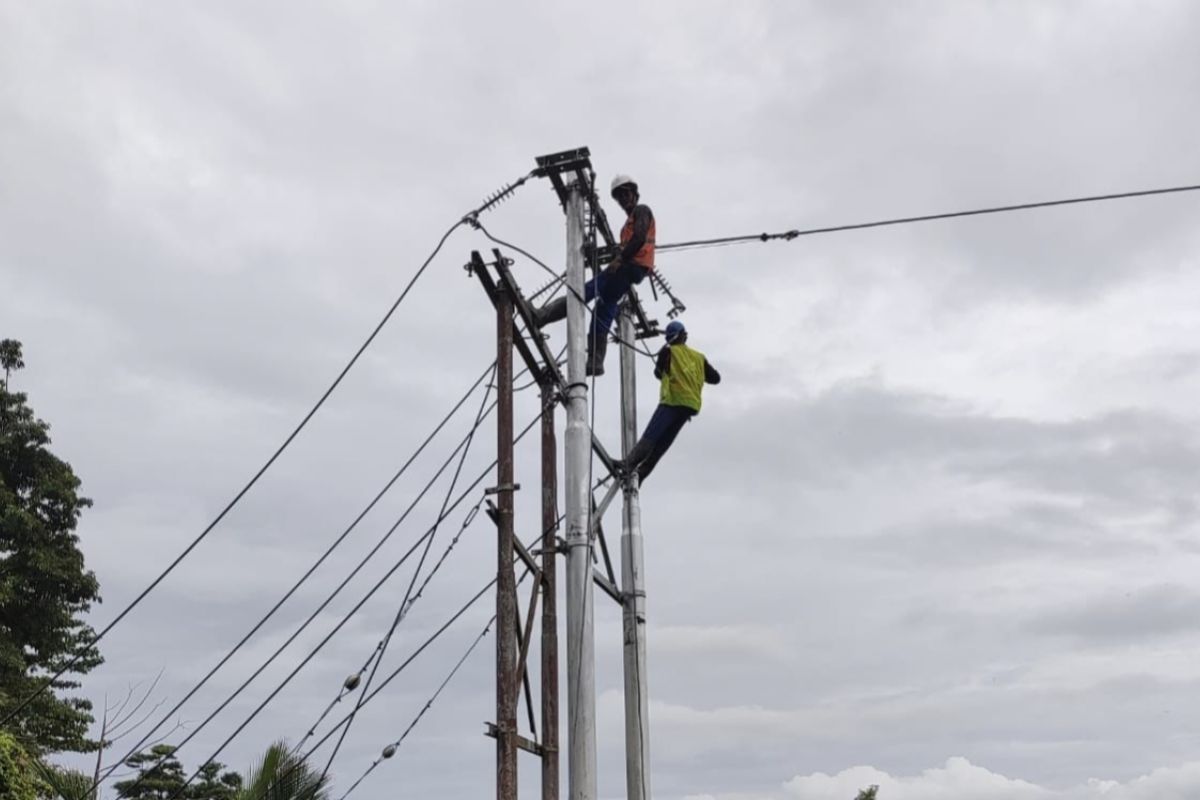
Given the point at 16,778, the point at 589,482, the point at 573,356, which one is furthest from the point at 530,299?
the point at 16,778

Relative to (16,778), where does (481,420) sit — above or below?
above

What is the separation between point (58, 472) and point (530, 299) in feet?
53.7

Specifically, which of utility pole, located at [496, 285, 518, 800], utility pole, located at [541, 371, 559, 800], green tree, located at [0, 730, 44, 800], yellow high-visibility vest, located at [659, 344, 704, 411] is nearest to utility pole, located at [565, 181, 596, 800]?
utility pole, located at [541, 371, 559, 800]

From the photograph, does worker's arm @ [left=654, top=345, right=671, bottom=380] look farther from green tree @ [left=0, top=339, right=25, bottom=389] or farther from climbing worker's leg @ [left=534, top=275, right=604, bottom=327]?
green tree @ [left=0, top=339, right=25, bottom=389]

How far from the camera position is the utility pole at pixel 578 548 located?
8734 mm

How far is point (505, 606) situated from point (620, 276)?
3435 millimetres

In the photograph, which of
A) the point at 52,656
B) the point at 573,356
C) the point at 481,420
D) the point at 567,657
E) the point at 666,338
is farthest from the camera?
the point at 52,656

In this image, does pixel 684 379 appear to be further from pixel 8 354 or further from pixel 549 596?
pixel 8 354

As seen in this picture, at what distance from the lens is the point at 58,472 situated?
2338 cm

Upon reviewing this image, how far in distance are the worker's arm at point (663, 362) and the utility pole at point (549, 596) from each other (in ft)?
5.11

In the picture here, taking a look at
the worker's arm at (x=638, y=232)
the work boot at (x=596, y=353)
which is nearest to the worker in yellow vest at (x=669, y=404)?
the work boot at (x=596, y=353)

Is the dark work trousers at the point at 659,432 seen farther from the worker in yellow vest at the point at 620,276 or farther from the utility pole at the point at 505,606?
the utility pole at the point at 505,606

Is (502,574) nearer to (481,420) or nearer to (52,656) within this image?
(481,420)

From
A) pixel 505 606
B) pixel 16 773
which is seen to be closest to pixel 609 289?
pixel 505 606
